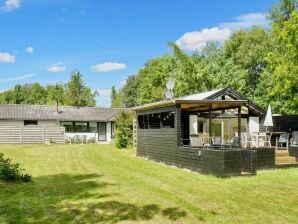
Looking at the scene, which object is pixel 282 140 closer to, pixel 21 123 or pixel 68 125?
pixel 68 125

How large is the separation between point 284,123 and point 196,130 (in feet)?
25.5

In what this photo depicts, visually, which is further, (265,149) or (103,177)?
(265,149)

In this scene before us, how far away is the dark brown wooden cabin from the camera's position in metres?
12.8

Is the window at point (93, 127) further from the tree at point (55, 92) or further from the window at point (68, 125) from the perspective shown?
the tree at point (55, 92)

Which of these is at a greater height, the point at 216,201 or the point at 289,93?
the point at 289,93

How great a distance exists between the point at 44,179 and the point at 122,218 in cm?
600

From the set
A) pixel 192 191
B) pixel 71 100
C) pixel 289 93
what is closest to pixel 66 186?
Result: pixel 192 191

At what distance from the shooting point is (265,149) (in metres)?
14.6

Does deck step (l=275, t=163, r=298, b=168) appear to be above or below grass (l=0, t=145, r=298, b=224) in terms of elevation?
above

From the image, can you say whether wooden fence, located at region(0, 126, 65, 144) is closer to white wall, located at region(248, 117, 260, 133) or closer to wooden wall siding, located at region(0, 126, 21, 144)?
wooden wall siding, located at region(0, 126, 21, 144)

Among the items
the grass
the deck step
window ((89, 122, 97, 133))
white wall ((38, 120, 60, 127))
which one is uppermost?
white wall ((38, 120, 60, 127))

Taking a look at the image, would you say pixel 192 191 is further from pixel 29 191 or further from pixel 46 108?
pixel 46 108

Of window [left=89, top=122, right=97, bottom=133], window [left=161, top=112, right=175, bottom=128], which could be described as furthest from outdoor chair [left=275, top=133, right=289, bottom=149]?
window [left=89, top=122, right=97, bottom=133]

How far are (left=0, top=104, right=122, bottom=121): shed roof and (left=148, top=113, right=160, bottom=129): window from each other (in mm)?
17534
